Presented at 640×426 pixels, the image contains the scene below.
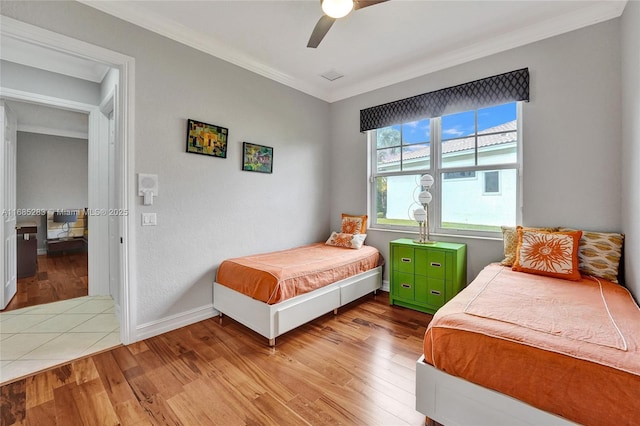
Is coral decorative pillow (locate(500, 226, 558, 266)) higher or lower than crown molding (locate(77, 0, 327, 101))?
lower

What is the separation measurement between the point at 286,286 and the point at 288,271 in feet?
0.50

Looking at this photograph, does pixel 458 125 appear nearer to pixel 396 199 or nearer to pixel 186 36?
pixel 396 199

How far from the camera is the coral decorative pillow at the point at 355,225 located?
12.2 ft

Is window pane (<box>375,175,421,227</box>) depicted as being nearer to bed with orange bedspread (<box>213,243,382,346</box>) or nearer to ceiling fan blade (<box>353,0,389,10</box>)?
bed with orange bedspread (<box>213,243,382,346</box>)

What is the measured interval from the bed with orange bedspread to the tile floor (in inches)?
40.6

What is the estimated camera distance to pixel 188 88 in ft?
8.59

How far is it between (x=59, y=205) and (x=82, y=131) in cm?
301

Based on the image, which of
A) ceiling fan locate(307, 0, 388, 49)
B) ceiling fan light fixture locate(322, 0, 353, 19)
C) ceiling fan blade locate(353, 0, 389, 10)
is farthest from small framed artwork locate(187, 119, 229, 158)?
ceiling fan blade locate(353, 0, 389, 10)

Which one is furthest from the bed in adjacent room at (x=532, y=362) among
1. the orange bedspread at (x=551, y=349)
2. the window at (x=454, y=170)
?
the window at (x=454, y=170)

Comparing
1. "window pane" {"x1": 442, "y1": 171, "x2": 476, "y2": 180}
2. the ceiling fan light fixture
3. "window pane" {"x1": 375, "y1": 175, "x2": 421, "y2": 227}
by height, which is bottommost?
"window pane" {"x1": 375, "y1": 175, "x2": 421, "y2": 227}

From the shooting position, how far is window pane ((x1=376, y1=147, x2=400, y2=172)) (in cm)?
359

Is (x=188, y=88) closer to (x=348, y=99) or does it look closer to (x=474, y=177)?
(x=348, y=99)

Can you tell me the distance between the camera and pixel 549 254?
7.27 feet

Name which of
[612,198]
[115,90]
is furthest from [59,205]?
[612,198]
